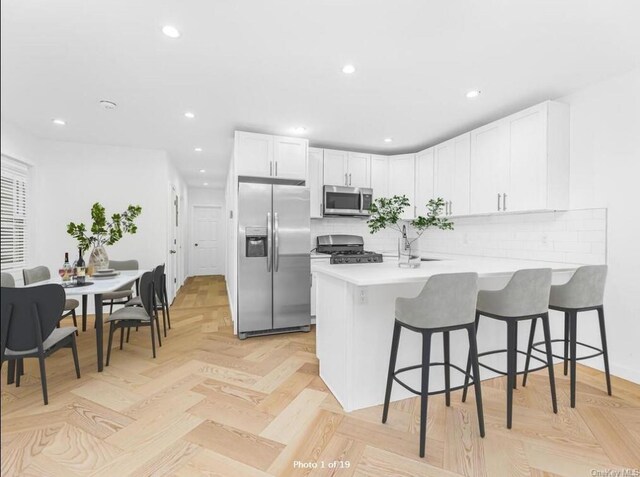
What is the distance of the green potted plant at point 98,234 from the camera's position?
2.40 m

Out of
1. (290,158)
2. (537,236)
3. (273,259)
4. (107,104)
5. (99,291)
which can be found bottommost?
(99,291)

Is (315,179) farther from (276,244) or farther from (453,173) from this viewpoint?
(453,173)

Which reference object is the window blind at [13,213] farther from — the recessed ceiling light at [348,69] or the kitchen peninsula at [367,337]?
the recessed ceiling light at [348,69]

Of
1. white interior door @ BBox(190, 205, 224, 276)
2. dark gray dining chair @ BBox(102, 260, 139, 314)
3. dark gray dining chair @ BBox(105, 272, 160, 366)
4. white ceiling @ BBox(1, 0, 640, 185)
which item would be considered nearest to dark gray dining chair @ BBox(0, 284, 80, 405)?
dark gray dining chair @ BBox(105, 272, 160, 366)

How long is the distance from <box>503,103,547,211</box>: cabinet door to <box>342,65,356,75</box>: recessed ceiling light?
1.76 metres

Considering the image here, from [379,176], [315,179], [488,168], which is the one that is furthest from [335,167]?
[488,168]

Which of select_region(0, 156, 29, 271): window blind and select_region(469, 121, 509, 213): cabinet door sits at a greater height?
select_region(469, 121, 509, 213): cabinet door

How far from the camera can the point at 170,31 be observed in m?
2.02

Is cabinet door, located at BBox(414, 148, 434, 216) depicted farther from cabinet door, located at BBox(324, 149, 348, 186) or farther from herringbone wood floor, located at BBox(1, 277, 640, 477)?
herringbone wood floor, located at BBox(1, 277, 640, 477)

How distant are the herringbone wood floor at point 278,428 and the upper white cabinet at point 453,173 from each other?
1947mm

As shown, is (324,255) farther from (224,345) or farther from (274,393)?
(274,393)

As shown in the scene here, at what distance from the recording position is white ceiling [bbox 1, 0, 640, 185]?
6.04 ft

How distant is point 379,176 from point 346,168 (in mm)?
538

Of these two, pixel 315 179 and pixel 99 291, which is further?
pixel 315 179
